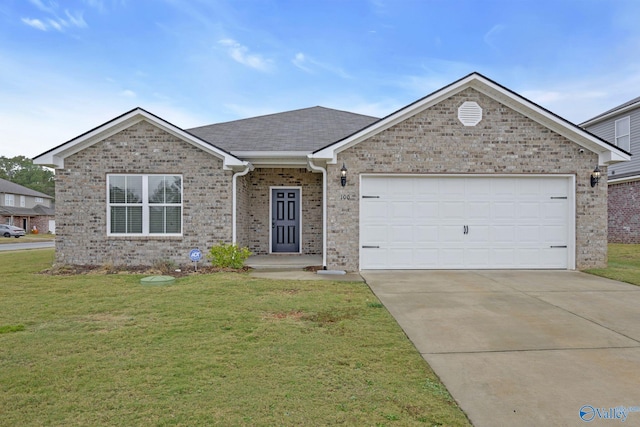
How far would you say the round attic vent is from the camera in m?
9.68

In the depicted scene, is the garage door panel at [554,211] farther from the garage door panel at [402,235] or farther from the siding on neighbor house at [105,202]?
the siding on neighbor house at [105,202]

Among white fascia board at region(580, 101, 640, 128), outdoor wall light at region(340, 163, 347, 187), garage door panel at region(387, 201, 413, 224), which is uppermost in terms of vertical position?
white fascia board at region(580, 101, 640, 128)

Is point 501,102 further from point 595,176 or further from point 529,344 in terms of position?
point 529,344

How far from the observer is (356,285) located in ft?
25.9

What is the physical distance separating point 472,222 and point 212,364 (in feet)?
26.3

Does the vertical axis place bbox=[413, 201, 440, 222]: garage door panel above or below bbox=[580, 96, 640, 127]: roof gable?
below

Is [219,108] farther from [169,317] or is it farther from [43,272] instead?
[169,317]

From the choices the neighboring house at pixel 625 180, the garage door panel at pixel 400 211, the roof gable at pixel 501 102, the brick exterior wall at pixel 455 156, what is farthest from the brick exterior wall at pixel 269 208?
the neighboring house at pixel 625 180

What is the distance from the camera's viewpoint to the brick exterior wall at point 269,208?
1250 centimetres

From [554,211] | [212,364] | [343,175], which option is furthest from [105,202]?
[554,211]

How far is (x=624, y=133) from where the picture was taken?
1856 centimetres

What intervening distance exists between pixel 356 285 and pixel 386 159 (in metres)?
3.50

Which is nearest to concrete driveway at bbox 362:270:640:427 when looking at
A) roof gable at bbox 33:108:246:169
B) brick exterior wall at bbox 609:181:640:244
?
roof gable at bbox 33:108:246:169

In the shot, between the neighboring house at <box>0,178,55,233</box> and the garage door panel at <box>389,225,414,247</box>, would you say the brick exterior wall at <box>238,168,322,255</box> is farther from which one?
the neighboring house at <box>0,178,55,233</box>
